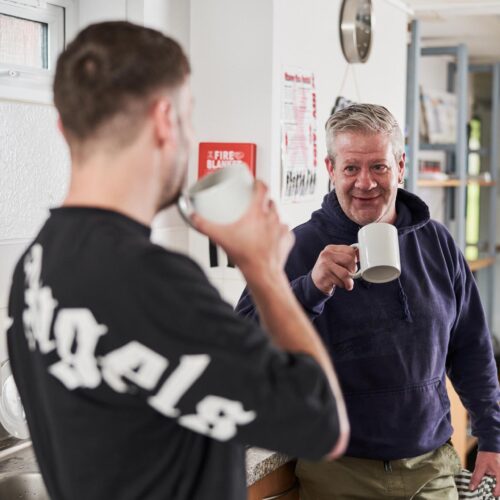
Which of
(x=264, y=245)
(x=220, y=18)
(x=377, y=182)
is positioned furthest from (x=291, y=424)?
(x=220, y=18)

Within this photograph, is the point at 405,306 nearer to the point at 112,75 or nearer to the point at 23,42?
the point at 112,75

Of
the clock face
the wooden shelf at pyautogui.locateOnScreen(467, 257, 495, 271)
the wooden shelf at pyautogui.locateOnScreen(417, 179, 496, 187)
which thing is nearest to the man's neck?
the clock face

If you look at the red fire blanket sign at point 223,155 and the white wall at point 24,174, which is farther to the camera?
the red fire blanket sign at point 223,155

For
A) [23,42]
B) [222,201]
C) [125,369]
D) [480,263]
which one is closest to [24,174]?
[23,42]

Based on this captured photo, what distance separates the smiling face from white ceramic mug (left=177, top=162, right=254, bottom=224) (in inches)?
36.0

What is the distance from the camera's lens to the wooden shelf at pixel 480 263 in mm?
5722

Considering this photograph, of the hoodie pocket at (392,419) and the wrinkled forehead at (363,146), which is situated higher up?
the wrinkled forehead at (363,146)

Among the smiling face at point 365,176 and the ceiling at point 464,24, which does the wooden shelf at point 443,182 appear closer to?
the ceiling at point 464,24

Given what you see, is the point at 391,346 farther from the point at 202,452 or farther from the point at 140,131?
the point at 140,131

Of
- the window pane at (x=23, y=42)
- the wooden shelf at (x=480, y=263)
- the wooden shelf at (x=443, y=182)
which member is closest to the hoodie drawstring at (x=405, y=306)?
the window pane at (x=23, y=42)

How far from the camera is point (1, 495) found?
1.81 m

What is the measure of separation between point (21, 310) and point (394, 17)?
3.20 m

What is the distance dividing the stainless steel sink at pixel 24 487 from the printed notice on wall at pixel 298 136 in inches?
50.0

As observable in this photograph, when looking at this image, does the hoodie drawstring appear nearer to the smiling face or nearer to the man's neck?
the smiling face
